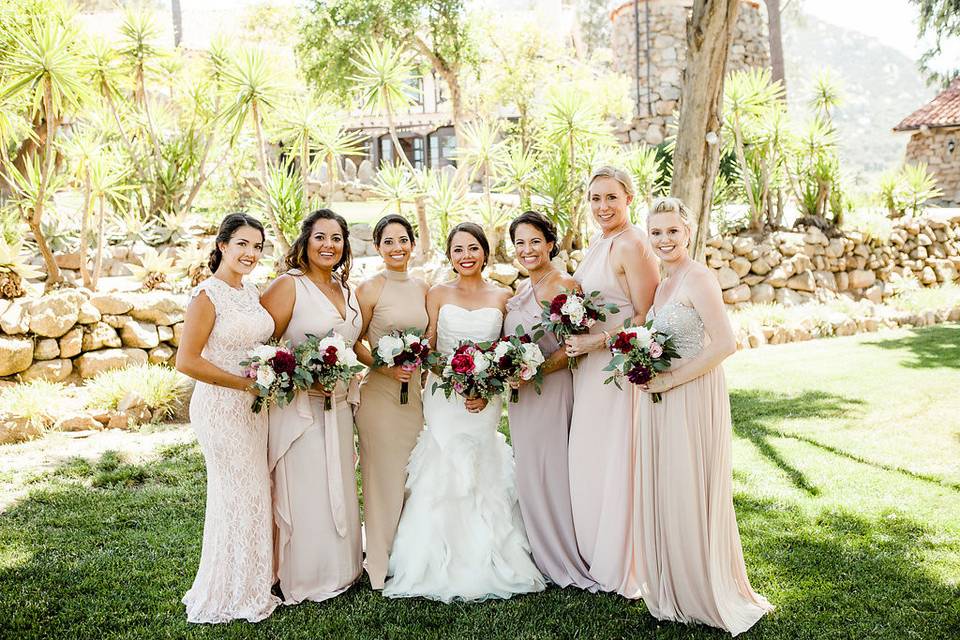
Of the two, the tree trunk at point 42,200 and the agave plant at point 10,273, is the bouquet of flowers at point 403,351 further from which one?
the tree trunk at point 42,200

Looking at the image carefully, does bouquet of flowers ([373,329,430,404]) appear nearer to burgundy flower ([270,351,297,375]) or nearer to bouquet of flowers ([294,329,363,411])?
bouquet of flowers ([294,329,363,411])

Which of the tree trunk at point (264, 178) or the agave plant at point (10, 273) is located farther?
the tree trunk at point (264, 178)

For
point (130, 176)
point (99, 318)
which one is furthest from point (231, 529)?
point (130, 176)

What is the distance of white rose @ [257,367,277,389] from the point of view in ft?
12.1

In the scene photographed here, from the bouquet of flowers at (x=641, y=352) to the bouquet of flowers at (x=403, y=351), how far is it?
113cm

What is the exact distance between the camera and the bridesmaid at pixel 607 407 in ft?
13.6

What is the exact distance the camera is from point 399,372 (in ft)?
13.9

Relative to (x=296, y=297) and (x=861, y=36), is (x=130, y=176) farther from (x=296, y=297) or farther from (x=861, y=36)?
(x=861, y=36)

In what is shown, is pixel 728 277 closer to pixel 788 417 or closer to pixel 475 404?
pixel 788 417

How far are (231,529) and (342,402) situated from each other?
0.92 metres

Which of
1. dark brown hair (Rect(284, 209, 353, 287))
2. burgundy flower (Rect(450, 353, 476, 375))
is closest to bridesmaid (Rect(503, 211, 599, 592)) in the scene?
burgundy flower (Rect(450, 353, 476, 375))

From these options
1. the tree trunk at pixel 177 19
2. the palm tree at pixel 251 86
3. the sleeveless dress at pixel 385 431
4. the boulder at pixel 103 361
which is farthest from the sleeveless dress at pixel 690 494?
the tree trunk at pixel 177 19

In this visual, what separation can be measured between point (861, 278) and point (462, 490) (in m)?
13.7

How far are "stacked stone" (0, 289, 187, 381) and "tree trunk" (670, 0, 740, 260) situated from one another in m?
6.46
